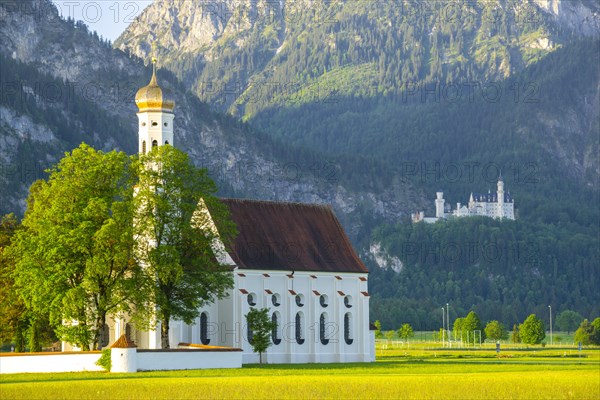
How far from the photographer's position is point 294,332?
121062 millimetres

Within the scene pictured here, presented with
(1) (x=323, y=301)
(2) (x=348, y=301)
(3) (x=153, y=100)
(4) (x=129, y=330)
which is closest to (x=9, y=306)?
(4) (x=129, y=330)

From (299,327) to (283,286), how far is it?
149 inches

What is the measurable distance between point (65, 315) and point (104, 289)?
141 inches

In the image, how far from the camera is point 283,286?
398ft

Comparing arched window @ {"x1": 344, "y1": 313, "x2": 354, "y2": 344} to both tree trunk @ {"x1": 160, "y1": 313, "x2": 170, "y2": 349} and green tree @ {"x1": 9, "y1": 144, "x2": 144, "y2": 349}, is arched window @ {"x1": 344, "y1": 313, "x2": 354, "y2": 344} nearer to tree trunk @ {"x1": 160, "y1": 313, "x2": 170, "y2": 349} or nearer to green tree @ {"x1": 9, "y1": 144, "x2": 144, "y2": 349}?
tree trunk @ {"x1": 160, "y1": 313, "x2": 170, "y2": 349}

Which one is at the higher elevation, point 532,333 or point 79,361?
point 532,333

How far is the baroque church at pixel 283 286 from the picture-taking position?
115125mm

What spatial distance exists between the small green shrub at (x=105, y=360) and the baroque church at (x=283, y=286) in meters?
12.9

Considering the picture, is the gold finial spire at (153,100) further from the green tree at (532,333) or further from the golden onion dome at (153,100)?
the green tree at (532,333)

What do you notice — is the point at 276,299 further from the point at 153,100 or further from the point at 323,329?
the point at 153,100

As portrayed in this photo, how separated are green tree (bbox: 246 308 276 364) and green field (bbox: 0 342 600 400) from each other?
948 centimetres

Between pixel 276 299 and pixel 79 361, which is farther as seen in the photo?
pixel 276 299

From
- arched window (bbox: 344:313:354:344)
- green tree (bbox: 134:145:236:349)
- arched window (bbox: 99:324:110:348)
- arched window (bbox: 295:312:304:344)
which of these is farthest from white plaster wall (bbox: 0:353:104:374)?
arched window (bbox: 344:313:354:344)

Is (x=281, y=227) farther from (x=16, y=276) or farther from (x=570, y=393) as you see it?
(x=570, y=393)
